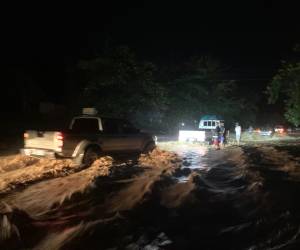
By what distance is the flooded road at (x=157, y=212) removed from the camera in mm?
6254

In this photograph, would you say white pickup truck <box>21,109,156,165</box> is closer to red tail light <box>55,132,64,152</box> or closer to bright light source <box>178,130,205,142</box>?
red tail light <box>55,132,64,152</box>

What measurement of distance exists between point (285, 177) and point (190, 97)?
26342mm

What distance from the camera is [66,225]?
6.95 meters

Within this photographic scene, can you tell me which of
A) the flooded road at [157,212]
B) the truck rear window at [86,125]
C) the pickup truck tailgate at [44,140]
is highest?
the truck rear window at [86,125]

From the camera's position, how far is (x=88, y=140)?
1323 cm

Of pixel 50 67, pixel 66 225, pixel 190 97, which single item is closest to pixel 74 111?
pixel 50 67

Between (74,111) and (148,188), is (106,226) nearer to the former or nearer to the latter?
(148,188)

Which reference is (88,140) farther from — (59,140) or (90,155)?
(59,140)

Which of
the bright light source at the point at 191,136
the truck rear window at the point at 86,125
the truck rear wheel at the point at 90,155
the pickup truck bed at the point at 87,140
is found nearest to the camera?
the pickup truck bed at the point at 87,140

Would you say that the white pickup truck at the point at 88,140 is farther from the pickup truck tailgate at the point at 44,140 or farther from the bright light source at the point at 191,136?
the bright light source at the point at 191,136

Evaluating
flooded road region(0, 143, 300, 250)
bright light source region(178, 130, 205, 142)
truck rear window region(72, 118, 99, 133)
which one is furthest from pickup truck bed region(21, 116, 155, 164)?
bright light source region(178, 130, 205, 142)

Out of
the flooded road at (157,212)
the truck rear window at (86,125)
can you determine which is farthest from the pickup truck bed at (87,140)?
the flooded road at (157,212)

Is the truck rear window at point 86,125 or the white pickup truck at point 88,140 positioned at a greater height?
the truck rear window at point 86,125

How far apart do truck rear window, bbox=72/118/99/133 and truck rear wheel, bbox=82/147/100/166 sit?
92 centimetres
